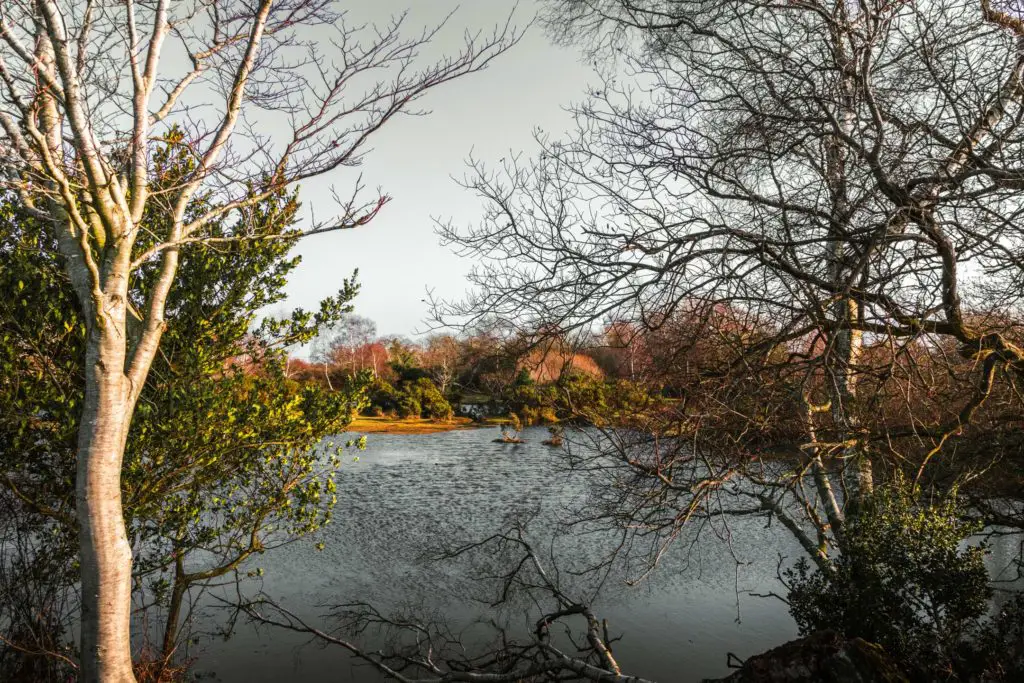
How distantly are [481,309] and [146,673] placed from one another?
13.7 ft

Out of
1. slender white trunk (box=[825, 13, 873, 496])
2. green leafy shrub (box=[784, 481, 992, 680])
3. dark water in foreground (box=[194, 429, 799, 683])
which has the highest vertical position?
slender white trunk (box=[825, 13, 873, 496])

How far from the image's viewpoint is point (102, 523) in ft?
13.5

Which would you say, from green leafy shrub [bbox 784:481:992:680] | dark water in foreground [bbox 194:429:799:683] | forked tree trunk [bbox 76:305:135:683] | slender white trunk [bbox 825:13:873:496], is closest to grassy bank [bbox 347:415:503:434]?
dark water in foreground [bbox 194:429:799:683]

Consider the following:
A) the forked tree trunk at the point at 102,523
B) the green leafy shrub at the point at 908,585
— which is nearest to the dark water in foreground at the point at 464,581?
the green leafy shrub at the point at 908,585

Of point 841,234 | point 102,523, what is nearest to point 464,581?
point 102,523

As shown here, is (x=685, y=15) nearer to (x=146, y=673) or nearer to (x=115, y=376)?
(x=115, y=376)

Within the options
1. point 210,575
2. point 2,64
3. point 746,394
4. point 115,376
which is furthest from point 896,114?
point 210,575

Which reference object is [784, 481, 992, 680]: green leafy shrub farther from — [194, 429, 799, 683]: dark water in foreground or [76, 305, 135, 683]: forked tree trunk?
[76, 305, 135, 683]: forked tree trunk

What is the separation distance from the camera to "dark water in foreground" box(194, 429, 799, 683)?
21.0 ft

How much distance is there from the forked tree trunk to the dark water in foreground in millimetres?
2143

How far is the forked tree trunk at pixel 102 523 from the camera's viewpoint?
4102 millimetres

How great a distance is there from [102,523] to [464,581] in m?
5.12

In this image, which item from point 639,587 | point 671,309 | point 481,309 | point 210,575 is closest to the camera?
point 671,309

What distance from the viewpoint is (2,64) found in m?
4.14
